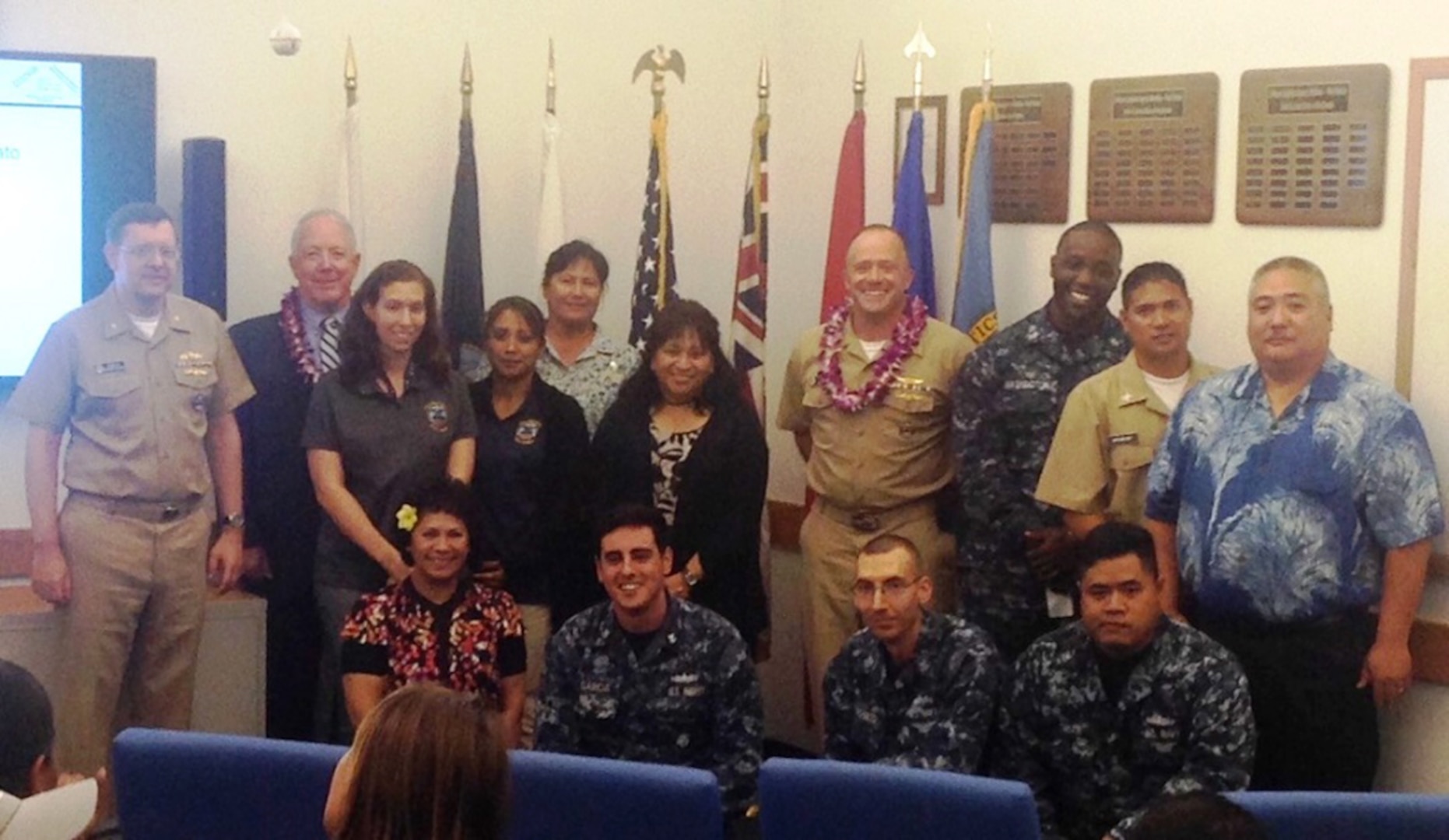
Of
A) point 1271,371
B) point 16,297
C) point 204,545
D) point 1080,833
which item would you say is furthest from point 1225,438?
point 16,297

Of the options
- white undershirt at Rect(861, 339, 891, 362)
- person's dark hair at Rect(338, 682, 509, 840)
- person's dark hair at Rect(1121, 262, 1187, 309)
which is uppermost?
person's dark hair at Rect(1121, 262, 1187, 309)

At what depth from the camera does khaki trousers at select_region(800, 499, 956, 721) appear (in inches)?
177

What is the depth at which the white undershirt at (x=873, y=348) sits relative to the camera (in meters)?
4.48

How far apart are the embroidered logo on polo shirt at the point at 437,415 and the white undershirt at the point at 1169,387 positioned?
1.60m

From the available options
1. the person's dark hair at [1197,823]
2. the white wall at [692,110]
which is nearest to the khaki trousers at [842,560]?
the white wall at [692,110]

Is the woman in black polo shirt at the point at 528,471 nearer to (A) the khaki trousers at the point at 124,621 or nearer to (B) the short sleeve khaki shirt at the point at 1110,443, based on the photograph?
(A) the khaki trousers at the point at 124,621

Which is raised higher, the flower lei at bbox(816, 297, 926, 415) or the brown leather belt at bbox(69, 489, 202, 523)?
the flower lei at bbox(816, 297, 926, 415)

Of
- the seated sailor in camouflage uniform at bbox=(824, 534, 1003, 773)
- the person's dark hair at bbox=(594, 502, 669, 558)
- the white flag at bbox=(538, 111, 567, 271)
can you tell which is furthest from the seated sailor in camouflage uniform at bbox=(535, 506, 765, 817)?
the white flag at bbox=(538, 111, 567, 271)

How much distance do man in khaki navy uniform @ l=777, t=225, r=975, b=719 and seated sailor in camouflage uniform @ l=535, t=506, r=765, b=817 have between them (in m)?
0.84

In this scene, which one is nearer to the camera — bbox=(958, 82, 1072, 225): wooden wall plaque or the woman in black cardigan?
the woman in black cardigan

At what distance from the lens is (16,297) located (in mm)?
4543

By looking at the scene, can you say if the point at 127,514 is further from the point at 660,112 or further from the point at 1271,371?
the point at 1271,371

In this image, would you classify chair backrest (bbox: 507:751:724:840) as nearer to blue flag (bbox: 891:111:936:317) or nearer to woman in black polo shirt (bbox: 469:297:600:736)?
woman in black polo shirt (bbox: 469:297:600:736)

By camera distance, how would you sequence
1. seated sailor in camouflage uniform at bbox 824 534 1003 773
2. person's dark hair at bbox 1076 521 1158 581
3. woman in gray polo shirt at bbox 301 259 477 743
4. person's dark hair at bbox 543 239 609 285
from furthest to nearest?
person's dark hair at bbox 543 239 609 285
woman in gray polo shirt at bbox 301 259 477 743
seated sailor in camouflage uniform at bbox 824 534 1003 773
person's dark hair at bbox 1076 521 1158 581
